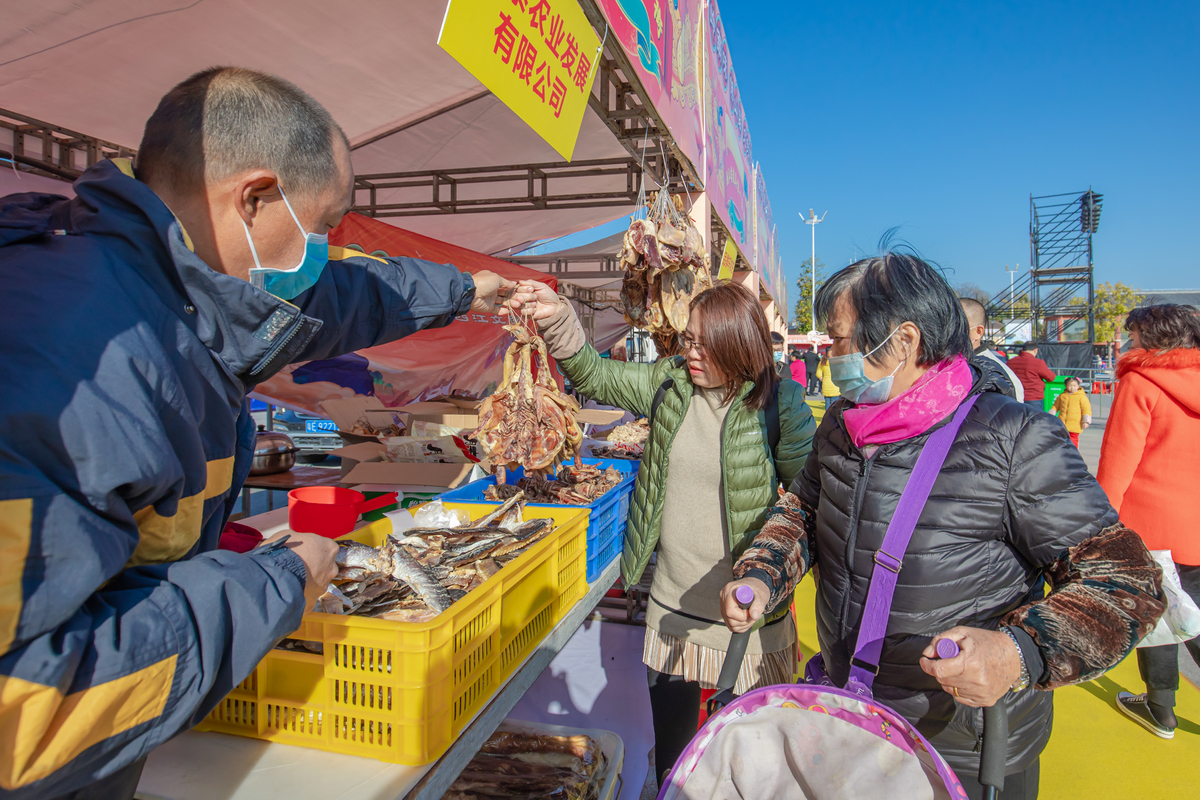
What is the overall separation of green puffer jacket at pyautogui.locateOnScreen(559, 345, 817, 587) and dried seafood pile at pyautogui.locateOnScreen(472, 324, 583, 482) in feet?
0.51

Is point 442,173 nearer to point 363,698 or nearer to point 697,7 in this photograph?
point 697,7

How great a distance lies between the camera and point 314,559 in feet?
3.69

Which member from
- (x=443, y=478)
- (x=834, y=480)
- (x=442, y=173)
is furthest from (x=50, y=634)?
(x=442, y=173)

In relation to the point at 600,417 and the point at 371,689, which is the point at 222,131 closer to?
the point at 371,689

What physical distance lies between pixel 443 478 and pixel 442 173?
4009 millimetres

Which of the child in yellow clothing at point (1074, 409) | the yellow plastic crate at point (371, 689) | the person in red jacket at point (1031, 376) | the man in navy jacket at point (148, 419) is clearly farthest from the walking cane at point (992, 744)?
the child in yellow clothing at point (1074, 409)

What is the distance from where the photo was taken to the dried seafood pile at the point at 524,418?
2.62m

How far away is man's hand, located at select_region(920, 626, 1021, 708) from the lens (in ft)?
4.00

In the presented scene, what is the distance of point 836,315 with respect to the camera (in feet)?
6.02

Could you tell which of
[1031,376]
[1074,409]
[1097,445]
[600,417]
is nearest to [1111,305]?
[1097,445]

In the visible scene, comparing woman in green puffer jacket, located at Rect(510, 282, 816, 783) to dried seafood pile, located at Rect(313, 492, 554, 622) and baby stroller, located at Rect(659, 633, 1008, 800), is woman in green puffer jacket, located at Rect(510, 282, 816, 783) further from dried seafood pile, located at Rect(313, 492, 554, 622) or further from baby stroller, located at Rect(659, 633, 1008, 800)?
baby stroller, located at Rect(659, 633, 1008, 800)

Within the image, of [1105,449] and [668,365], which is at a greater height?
[668,365]

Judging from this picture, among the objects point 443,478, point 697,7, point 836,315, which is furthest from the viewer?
point 697,7

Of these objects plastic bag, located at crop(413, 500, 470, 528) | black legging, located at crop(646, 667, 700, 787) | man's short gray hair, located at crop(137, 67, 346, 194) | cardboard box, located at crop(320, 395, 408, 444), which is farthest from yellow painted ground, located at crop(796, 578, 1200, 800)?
cardboard box, located at crop(320, 395, 408, 444)
